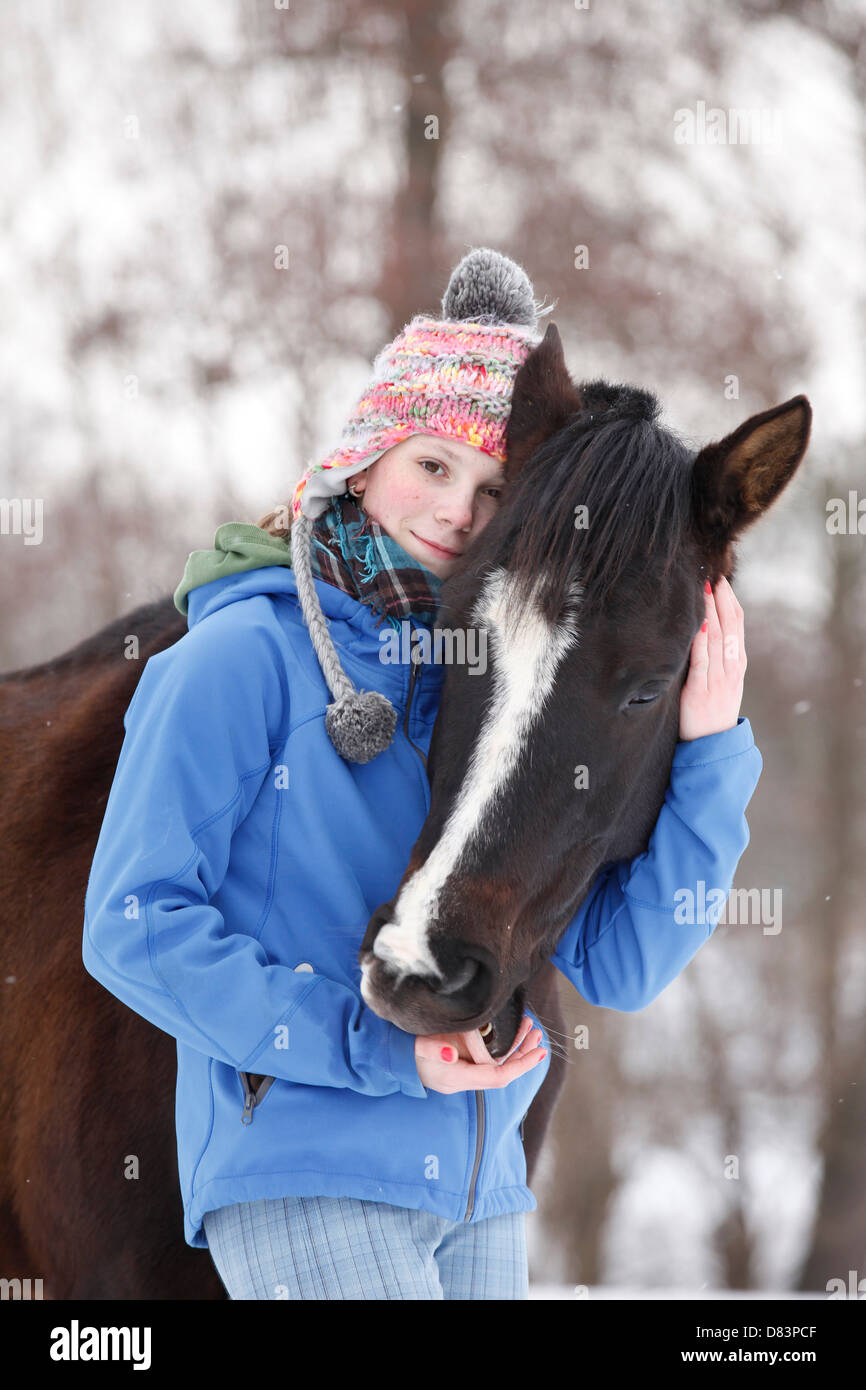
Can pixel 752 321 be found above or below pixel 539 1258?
above

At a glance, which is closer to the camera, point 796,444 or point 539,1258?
point 796,444

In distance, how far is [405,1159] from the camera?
5.57ft

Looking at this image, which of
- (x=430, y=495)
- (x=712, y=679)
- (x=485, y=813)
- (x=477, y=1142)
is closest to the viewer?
(x=485, y=813)

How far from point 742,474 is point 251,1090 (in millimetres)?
1342

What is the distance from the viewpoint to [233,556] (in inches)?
79.4

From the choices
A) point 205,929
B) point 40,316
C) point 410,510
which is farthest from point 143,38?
point 205,929

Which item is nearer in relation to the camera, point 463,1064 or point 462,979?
point 462,979

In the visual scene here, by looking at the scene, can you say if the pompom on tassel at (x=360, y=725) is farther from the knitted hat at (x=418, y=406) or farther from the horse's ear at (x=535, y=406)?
the horse's ear at (x=535, y=406)

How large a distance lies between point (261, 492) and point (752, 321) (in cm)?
291

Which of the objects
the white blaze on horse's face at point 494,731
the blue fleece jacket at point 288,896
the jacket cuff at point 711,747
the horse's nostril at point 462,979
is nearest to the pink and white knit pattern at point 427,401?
the blue fleece jacket at point 288,896

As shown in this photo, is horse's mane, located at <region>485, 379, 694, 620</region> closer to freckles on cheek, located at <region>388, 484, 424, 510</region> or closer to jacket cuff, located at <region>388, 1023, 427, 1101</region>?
freckles on cheek, located at <region>388, 484, 424, 510</region>

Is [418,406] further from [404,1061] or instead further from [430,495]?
Result: [404,1061]

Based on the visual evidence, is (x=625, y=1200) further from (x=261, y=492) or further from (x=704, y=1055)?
(x=261, y=492)

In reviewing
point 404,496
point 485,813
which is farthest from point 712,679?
point 404,496
